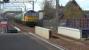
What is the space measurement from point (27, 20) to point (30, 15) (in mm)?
1347

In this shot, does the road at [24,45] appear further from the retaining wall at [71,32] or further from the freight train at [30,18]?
the freight train at [30,18]

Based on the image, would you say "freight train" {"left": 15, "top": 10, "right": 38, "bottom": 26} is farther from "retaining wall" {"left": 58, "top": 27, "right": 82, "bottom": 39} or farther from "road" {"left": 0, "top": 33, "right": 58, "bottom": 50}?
"road" {"left": 0, "top": 33, "right": 58, "bottom": 50}

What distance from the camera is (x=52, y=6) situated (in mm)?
114375

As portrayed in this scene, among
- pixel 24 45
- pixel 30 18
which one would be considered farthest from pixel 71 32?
pixel 30 18

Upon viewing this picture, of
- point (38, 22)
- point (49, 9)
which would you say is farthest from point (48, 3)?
point (38, 22)

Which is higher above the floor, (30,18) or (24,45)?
(24,45)

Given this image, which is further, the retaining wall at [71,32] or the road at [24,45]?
the retaining wall at [71,32]

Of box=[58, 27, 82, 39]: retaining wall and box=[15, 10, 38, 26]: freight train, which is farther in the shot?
box=[15, 10, 38, 26]: freight train

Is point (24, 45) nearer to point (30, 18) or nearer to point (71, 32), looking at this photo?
point (71, 32)

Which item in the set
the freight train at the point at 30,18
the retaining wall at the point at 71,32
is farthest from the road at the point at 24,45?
the freight train at the point at 30,18

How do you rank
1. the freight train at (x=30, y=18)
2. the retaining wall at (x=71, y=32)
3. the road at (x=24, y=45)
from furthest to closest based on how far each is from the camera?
the freight train at (x=30, y=18), the retaining wall at (x=71, y=32), the road at (x=24, y=45)

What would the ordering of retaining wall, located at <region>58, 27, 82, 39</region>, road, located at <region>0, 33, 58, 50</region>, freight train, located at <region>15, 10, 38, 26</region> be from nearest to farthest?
road, located at <region>0, 33, 58, 50</region>, retaining wall, located at <region>58, 27, 82, 39</region>, freight train, located at <region>15, 10, 38, 26</region>

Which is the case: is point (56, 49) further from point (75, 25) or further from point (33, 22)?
point (33, 22)

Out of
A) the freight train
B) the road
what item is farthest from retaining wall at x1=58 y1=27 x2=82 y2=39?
the freight train
